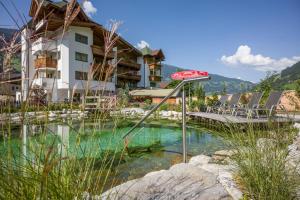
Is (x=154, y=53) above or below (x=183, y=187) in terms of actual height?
above

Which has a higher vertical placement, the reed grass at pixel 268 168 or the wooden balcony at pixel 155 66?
the wooden balcony at pixel 155 66

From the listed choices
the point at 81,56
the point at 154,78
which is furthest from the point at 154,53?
the point at 81,56

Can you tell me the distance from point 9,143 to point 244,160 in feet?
5.74

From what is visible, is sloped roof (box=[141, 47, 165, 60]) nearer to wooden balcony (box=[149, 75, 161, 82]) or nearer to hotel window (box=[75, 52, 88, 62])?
wooden balcony (box=[149, 75, 161, 82])

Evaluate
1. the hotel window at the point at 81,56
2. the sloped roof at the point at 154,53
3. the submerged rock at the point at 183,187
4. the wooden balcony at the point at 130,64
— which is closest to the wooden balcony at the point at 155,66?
the sloped roof at the point at 154,53

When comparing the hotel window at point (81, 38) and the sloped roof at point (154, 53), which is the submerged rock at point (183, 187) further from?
the sloped roof at point (154, 53)

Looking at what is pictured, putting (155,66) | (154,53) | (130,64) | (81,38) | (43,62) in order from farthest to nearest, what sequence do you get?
(155,66)
(154,53)
(130,64)
(81,38)
(43,62)

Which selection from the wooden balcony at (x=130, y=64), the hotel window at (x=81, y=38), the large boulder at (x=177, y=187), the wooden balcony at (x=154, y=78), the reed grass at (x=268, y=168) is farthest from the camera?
the wooden balcony at (x=154, y=78)

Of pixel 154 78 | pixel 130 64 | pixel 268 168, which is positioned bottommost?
pixel 268 168

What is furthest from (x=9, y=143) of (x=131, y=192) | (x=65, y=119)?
(x=131, y=192)

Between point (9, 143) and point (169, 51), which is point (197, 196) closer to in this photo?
point (9, 143)

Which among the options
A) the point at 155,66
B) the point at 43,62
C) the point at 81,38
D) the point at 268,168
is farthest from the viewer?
the point at 155,66

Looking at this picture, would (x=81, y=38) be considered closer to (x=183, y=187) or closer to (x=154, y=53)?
(x=154, y=53)

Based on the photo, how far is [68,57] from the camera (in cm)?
2136
